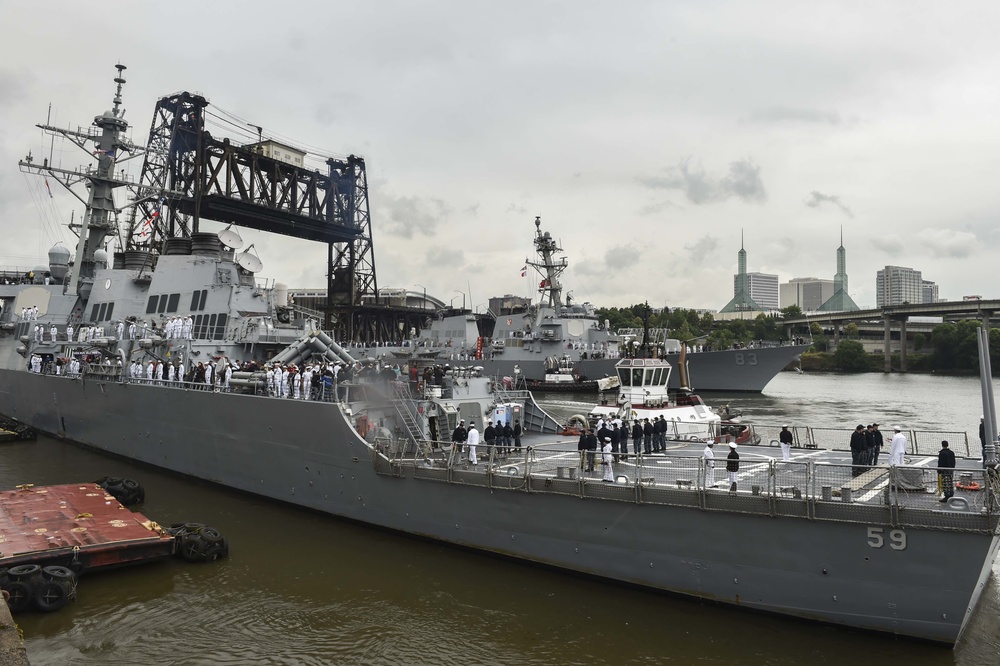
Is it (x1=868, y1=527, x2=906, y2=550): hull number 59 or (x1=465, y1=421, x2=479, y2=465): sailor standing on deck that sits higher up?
(x1=465, y1=421, x2=479, y2=465): sailor standing on deck

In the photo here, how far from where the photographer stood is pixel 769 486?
1012 cm

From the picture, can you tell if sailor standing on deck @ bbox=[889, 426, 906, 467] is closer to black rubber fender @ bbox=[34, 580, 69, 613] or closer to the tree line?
black rubber fender @ bbox=[34, 580, 69, 613]

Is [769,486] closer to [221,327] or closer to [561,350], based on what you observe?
[221,327]

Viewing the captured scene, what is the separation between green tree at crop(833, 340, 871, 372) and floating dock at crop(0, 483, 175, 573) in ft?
312

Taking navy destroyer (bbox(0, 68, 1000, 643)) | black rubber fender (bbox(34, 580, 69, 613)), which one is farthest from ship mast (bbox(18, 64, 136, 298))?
black rubber fender (bbox(34, 580, 69, 613))

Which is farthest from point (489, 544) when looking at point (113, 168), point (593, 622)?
point (113, 168)

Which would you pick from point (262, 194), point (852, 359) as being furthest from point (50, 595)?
point (852, 359)

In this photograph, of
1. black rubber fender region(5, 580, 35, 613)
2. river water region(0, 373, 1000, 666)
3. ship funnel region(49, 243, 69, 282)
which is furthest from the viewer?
ship funnel region(49, 243, 69, 282)

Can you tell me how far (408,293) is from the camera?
3991 inches

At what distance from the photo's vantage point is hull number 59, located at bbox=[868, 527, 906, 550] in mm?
9227

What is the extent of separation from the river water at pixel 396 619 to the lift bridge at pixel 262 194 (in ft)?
111

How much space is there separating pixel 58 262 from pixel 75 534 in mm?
24683

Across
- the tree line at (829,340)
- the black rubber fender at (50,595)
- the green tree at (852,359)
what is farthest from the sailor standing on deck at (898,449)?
the green tree at (852,359)

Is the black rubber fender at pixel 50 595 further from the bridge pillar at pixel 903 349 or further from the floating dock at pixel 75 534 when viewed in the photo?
the bridge pillar at pixel 903 349
